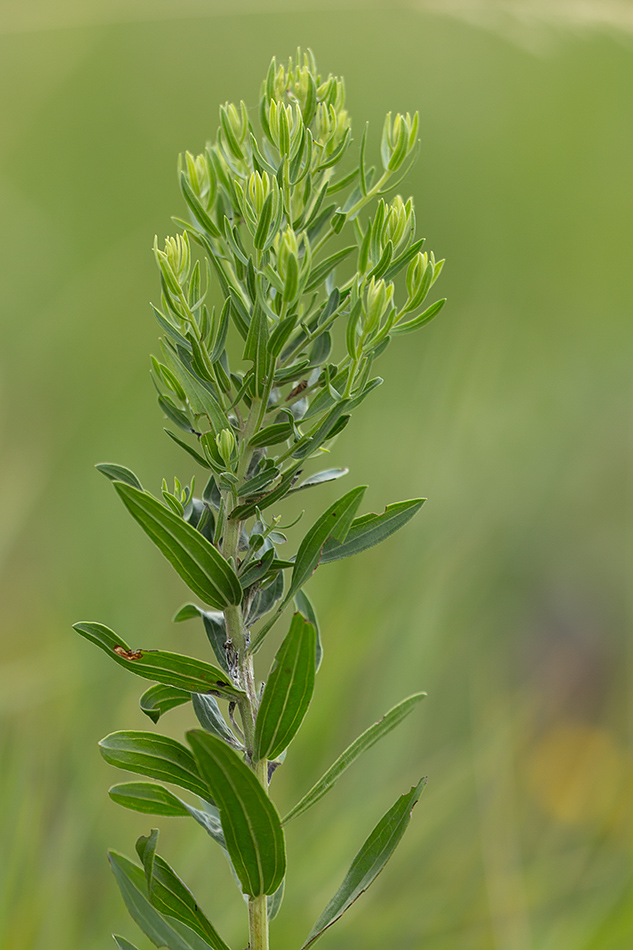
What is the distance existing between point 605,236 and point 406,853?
1.40m

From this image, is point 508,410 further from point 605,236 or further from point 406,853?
point 605,236

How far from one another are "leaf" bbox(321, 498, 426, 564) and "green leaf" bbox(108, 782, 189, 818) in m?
0.11

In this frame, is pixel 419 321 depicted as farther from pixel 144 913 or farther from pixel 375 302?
pixel 144 913

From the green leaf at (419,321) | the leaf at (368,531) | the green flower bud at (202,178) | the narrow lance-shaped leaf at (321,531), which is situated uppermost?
the green flower bud at (202,178)

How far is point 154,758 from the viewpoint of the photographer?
0.94 ft

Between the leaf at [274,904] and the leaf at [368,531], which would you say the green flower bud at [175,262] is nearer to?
the leaf at [368,531]

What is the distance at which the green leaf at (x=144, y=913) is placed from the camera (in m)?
0.31

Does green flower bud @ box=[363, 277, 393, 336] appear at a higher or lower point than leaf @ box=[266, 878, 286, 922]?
higher

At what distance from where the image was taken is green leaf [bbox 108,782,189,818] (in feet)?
0.99

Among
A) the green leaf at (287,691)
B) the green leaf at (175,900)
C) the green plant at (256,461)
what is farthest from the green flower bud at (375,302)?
the green leaf at (175,900)

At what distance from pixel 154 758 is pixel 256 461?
0.37ft

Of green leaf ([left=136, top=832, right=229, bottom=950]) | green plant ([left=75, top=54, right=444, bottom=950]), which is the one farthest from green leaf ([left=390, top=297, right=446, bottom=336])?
green leaf ([left=136, top=832, right=229, bottom=950])

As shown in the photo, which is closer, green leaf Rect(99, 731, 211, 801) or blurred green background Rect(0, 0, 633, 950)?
green leaf Rect(99, 731, 211, 801)

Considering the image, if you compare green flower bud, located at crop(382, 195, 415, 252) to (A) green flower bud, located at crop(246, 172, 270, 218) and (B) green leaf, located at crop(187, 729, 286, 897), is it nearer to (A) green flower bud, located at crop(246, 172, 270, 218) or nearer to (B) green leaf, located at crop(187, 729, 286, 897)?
(A) green flower bud, located at crop(246, 172, 270, 218)
